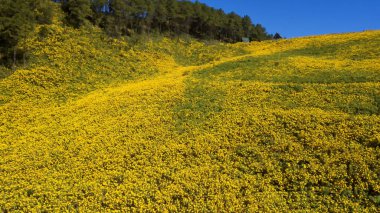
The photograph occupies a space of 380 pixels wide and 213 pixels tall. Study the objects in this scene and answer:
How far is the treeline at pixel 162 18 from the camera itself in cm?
5257

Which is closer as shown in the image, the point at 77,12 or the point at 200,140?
the point at 200,140

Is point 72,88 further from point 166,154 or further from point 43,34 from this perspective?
point 166,154

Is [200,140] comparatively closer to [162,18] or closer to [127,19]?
[127,19]

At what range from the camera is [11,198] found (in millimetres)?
18641

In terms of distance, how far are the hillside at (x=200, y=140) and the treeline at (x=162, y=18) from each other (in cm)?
1783

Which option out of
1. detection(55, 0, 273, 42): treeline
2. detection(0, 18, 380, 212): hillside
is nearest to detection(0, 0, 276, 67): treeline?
detection(55, 0, 273, 42): treeline

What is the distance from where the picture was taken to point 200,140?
21516mm

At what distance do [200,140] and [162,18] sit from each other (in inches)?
1843

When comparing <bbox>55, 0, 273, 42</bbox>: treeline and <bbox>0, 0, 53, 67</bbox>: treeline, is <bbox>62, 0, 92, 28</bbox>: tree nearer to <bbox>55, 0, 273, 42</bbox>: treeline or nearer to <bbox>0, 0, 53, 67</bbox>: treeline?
<bbox>55, 0, 273, 42</bbox>: treeline

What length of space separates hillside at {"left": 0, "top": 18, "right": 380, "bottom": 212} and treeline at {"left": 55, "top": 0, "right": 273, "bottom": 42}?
17.8 meters

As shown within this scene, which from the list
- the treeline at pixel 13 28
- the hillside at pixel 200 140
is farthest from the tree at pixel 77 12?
the hillside at pixel 200 140

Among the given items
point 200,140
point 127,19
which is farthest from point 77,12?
point 200,140

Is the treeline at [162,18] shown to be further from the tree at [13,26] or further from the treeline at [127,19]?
the tree at [13,26]

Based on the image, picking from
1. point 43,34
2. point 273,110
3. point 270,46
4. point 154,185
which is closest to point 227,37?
point 270,46
